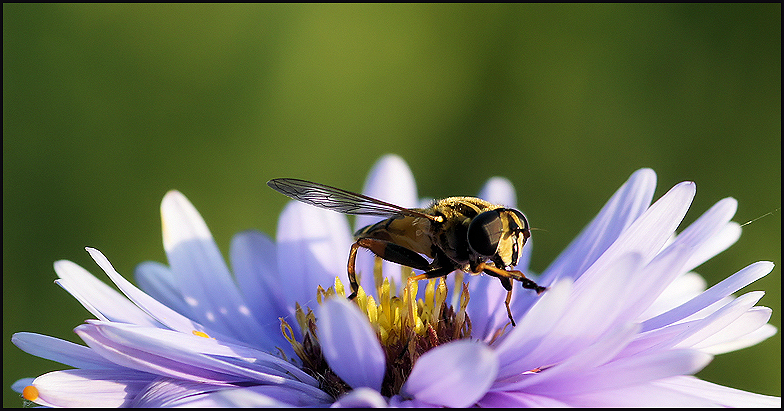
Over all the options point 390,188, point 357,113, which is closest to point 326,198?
point 390,188

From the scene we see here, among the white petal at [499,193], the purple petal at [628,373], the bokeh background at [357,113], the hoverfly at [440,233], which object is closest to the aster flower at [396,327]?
the purple petal at [628,373]

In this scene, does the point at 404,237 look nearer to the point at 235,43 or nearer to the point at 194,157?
the point at 194,157

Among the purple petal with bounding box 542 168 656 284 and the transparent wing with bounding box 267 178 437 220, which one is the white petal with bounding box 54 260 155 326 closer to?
the transparent wing with bounding box 267 178 437 220

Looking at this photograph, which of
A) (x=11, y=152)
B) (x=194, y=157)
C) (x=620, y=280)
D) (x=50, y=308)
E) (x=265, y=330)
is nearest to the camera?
(x=620, y=280)

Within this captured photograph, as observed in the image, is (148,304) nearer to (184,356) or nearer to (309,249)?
(184,356)

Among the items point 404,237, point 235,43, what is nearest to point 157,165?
point 235,43

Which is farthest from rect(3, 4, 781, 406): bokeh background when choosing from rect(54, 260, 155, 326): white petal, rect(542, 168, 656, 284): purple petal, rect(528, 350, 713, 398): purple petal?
rect(528, 350, 713, 398): purple petal

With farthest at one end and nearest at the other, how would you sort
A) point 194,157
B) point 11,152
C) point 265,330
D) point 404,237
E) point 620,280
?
point 194,157 → point 11,152 → point 265,330 → point 404,237 → point 620,280

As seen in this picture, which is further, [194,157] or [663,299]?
[194,157]
